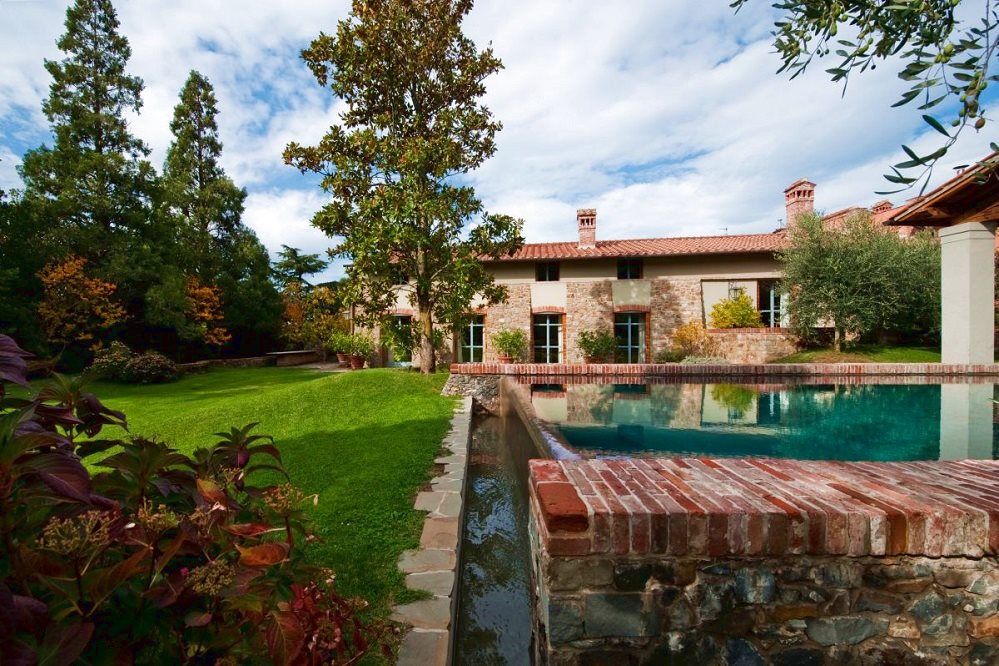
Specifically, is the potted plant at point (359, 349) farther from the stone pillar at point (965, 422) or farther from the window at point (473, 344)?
the stone pillar at point (965, 422)

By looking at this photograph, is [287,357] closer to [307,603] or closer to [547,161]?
[547,161]

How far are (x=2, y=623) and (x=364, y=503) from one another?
2.88 metres

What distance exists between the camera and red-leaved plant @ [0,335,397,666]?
76 cm

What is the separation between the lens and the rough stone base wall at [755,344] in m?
15.1

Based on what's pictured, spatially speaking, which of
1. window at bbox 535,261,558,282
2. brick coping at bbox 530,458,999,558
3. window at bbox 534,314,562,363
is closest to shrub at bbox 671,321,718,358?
window at bbox 534,314,562,363

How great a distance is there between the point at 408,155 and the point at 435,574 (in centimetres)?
899

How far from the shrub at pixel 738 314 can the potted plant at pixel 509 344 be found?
712cm

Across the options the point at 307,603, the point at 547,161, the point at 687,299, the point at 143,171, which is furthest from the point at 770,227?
the point at 143,171

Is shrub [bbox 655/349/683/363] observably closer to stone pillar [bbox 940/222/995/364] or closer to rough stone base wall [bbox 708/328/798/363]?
rough stone base wall [bbox 708/328/798/363]

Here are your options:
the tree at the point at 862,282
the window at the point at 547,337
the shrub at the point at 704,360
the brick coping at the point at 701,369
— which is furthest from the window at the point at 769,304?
the window at the point at 547,337

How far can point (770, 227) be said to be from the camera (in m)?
19.4

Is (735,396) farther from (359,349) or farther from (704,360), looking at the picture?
(359,349)

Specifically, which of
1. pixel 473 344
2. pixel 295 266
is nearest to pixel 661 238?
pixel 473 344

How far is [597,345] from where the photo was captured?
1578 centimetres
